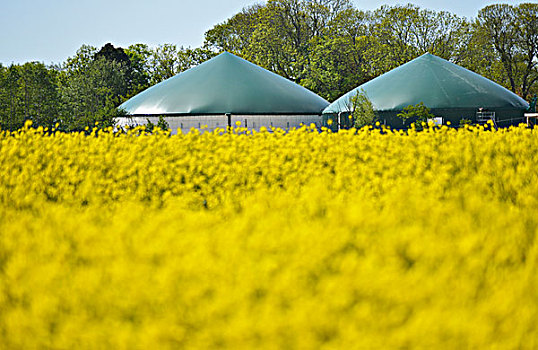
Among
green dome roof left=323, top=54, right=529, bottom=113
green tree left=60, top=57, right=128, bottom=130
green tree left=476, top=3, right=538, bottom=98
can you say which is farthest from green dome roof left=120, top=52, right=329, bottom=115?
green tree left=476, top=3, right=538, bottom=98

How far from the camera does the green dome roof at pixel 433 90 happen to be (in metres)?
29.5

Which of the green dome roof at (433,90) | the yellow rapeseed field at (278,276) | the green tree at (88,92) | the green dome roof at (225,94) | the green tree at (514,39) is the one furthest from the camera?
the green tree at (514,39)

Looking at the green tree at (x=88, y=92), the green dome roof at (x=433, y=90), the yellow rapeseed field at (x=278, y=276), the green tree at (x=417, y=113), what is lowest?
the yellow rapeseed field at (x=278, y=276)

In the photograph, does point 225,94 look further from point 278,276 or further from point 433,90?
point 278,276

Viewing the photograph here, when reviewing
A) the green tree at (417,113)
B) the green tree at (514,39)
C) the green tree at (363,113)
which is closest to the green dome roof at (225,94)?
the green tree at (363,113)

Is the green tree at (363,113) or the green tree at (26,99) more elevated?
the green tree at (26,99)

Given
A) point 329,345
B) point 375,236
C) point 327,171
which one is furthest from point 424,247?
point 327,171

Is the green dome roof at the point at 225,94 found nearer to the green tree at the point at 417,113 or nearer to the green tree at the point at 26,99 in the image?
the green tree at the point at 417,113

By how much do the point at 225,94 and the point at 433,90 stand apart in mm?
11268

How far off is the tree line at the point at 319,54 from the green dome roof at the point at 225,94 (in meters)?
10.7

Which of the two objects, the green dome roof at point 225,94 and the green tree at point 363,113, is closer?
the green tree at point 363,113

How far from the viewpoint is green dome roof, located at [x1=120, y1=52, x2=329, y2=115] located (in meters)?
32.0

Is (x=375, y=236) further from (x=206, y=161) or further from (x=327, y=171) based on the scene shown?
(x=206, y=161)

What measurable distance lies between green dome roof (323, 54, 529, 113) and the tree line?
1885 centimetres
